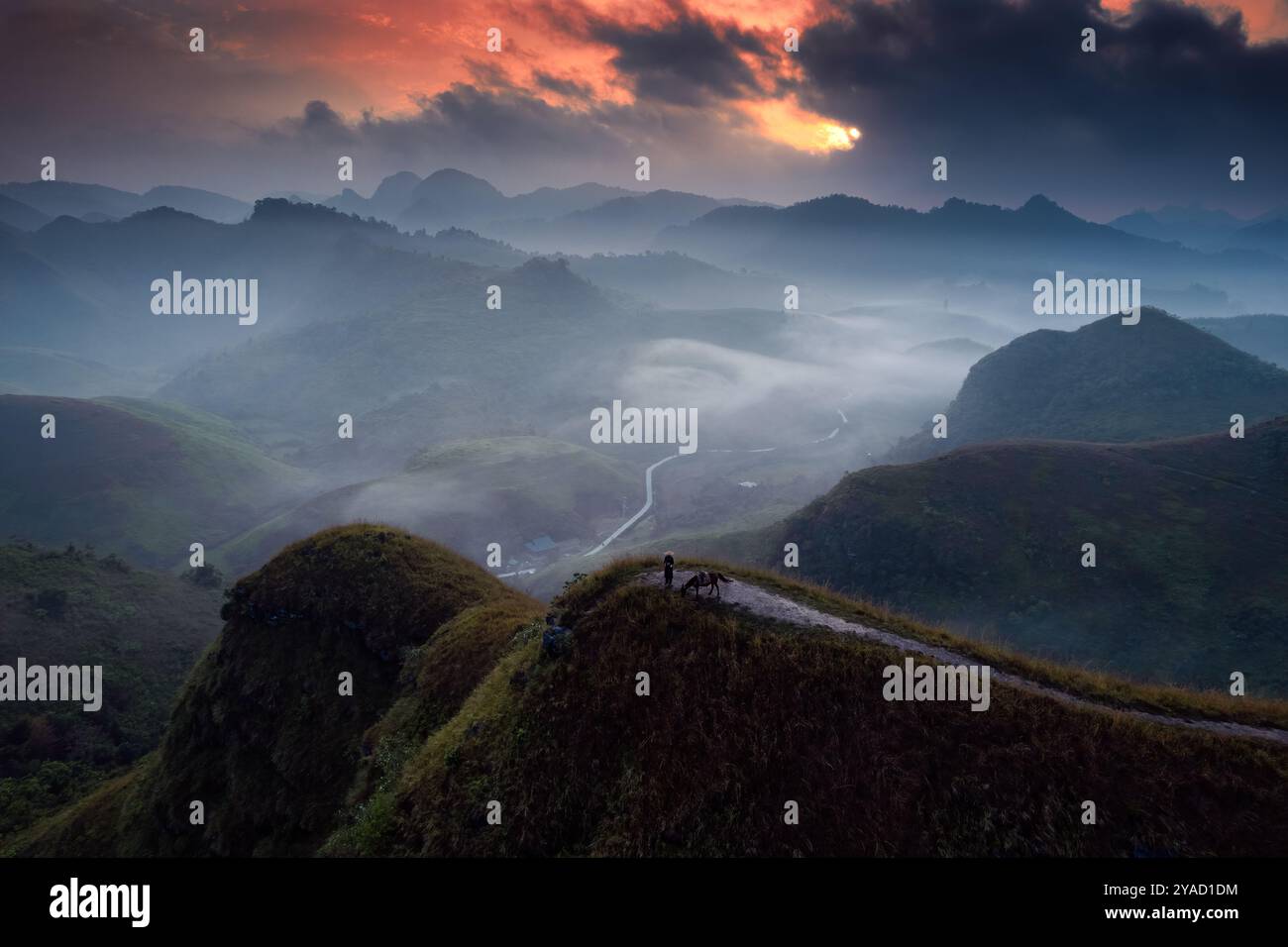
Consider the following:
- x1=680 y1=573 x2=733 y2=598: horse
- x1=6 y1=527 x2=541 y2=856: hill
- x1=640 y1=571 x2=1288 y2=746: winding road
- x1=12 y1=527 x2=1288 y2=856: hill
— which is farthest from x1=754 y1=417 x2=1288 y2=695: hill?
x1=6 y1=527 x2=541 y2=856: hill

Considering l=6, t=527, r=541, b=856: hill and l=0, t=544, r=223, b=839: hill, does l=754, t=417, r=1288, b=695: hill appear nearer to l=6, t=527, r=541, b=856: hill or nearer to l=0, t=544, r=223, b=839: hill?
l=6, t=527, r=541, b=856: hill

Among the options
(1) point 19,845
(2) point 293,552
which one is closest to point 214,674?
(2) point 293,552

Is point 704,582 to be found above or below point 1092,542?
above

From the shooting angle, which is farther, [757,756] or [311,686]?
[311,686]

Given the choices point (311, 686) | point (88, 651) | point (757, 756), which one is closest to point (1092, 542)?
point (757, 756)

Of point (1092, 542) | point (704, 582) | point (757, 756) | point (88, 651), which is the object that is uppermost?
point (704, 582)

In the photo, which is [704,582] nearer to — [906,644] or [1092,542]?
[906,644]
